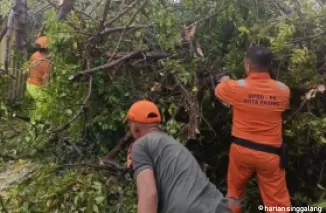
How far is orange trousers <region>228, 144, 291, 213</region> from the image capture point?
3803 millimetres

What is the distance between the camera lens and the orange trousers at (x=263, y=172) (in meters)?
3.80

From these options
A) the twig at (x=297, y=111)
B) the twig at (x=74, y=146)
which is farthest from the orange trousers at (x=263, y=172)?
the twig at (x=74, y=146)

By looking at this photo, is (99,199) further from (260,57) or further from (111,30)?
(260,57)

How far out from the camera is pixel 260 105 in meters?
3.82

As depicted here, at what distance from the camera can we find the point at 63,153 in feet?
16.5

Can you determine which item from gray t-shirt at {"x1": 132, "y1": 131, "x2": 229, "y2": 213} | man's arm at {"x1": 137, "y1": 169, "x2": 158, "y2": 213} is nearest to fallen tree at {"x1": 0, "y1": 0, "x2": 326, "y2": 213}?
gray t-shirt at {"x1": 132, "y1": 131, "x2": 229, "y2": 213}

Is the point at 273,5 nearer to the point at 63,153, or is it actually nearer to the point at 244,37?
the point at 244,37

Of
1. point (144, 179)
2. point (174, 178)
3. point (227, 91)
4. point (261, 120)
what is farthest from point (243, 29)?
point (144, 179)

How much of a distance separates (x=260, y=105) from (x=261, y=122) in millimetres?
156

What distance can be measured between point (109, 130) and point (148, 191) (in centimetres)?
220

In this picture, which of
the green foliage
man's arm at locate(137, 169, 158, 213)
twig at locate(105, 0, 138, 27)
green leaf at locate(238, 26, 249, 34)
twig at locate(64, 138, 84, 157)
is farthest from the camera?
twig at locate(64, 138, 84, 157)

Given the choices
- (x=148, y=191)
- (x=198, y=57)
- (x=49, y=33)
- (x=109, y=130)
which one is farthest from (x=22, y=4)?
(x=148, y=191)

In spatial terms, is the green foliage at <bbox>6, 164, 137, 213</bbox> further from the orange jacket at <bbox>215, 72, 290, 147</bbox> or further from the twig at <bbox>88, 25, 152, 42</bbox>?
the twig at <bbox>88, 25, 152, 42</bbox>

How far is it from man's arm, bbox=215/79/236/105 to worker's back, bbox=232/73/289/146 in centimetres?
3
